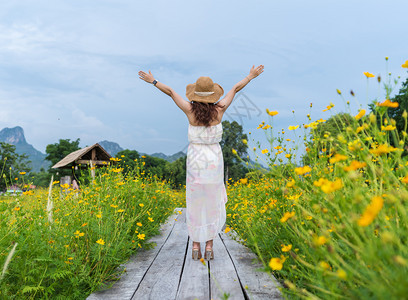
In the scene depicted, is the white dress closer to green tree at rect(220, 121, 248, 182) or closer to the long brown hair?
the long brown hair

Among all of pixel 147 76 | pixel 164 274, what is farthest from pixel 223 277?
pixel 147 76

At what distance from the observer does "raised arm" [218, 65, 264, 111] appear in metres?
3.93

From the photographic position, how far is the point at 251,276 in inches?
116

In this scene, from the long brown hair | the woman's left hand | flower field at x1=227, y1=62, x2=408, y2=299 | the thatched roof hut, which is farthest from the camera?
the thatched roof hut

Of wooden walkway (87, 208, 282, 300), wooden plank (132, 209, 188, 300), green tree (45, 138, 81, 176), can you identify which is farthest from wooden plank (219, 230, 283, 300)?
green tree (45, 138, 81, 176)

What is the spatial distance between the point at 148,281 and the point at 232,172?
110ft

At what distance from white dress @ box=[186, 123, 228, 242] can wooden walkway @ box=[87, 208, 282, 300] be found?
0.34 m

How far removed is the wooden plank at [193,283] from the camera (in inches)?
100

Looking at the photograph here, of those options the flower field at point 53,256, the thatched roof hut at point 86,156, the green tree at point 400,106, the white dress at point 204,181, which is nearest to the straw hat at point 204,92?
the white dress at point 204,181

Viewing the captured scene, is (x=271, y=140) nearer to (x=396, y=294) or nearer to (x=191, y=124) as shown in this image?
(x=191, y=124)

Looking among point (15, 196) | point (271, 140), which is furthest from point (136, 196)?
point (271, 140)

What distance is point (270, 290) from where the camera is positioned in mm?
2625

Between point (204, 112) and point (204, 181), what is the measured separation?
814 mm

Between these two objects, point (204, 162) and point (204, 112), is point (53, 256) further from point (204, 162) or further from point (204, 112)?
point (204, 112)
